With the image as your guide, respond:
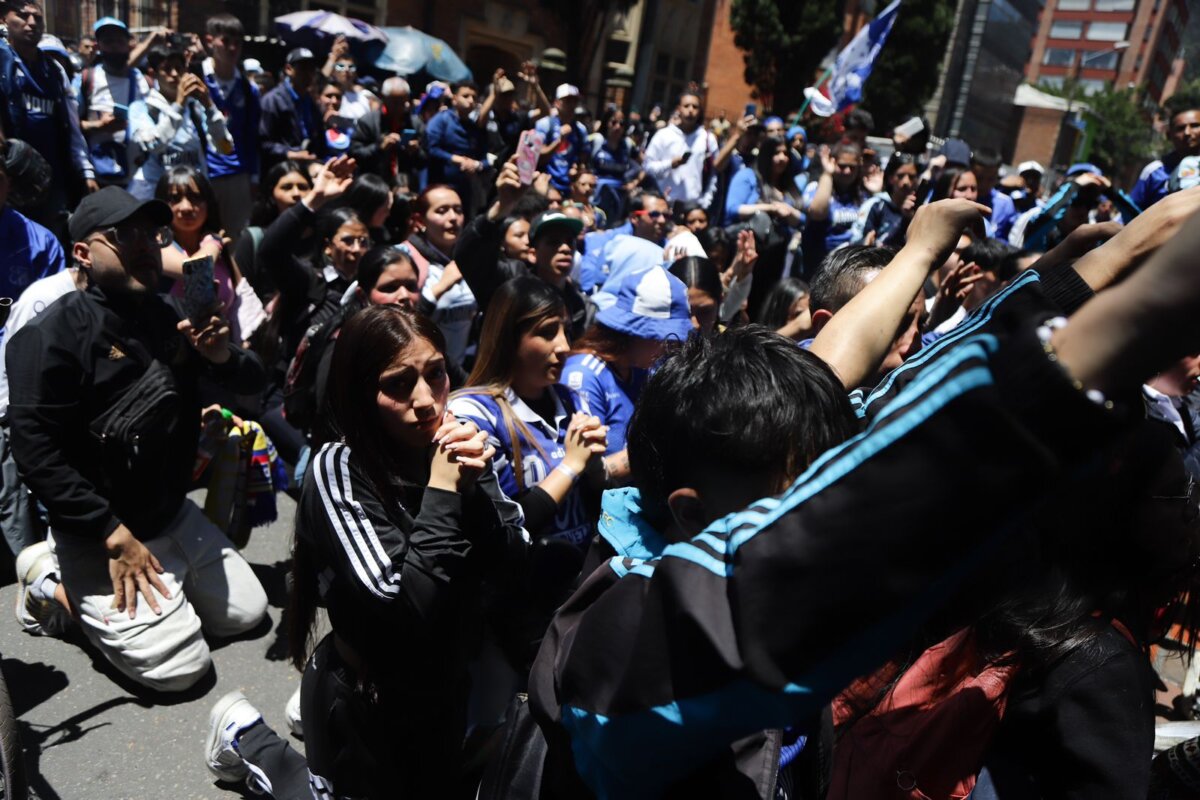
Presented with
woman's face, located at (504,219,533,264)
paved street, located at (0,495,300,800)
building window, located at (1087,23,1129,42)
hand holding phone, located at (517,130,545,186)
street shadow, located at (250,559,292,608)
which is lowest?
street shadow, located at (250,559,292,608)

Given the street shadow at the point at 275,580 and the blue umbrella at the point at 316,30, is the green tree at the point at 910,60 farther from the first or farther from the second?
the street shadow at the point at 275,580

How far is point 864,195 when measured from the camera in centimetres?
798

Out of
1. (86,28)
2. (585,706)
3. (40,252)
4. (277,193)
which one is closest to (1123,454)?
(585,706)

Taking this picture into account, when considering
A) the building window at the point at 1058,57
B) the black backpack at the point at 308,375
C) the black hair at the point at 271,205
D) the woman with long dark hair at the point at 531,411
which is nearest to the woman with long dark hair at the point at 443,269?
the black backpack at the point at 308,375

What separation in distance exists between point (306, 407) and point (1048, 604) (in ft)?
9.30

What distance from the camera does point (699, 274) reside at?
4387 millimetres

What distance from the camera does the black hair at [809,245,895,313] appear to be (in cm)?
267

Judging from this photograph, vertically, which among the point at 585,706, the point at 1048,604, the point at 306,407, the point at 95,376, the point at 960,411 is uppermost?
the point at 960,411

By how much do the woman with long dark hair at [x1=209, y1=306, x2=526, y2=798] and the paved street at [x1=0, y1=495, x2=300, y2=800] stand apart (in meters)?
0.61

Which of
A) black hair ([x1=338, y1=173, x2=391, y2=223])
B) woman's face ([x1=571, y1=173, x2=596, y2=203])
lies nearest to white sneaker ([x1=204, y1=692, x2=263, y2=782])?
black hair ([x1=338, y1=173, x2=391, y2=223])

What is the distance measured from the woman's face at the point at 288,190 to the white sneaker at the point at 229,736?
3.22 meters

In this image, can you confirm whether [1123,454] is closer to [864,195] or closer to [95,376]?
[95,376]

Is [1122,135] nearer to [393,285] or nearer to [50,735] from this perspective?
[393,285]

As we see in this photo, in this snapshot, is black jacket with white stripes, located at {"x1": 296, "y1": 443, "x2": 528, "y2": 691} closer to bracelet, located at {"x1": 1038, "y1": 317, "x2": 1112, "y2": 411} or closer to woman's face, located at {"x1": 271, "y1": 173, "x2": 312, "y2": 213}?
bracelet, located at {"x1": 1038, "y1": 317, "x2": 1112, "y2": 411}
